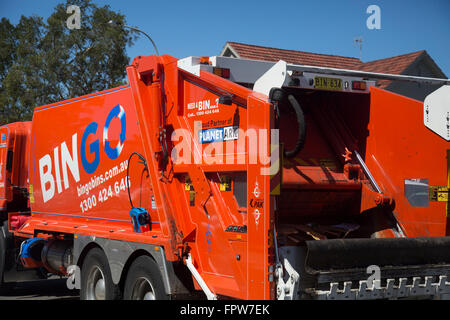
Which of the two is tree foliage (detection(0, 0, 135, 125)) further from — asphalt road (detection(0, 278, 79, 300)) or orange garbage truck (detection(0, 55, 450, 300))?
orange garbage truck (detection(0, 55, 450, 300))

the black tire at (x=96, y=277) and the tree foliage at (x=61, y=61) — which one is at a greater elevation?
the tree foliage at (x=61, y=61)

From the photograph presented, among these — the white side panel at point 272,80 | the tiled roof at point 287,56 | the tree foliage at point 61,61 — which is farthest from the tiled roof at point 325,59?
the white side panel at point 272,80

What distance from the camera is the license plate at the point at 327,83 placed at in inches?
223

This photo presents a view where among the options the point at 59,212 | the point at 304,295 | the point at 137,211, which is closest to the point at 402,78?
the point at 304,295

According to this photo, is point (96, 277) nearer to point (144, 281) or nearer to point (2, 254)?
point (144, 281)

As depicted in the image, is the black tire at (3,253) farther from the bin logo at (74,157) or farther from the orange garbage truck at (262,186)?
the orange garbage truck at (262,186)

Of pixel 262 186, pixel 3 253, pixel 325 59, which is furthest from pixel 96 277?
pixel 325 59

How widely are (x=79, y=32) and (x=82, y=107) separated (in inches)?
866

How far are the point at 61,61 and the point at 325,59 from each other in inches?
510

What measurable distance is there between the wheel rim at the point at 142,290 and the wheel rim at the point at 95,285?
99 cm

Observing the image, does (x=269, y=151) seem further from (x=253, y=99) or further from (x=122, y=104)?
(x=122, y=104)

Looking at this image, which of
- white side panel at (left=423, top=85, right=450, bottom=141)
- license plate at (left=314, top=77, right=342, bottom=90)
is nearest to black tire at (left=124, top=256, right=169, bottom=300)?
license plate at (left=314, top=77, right=342, bottom=90)

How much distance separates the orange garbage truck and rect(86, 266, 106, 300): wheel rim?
16mm

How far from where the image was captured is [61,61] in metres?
28.4
